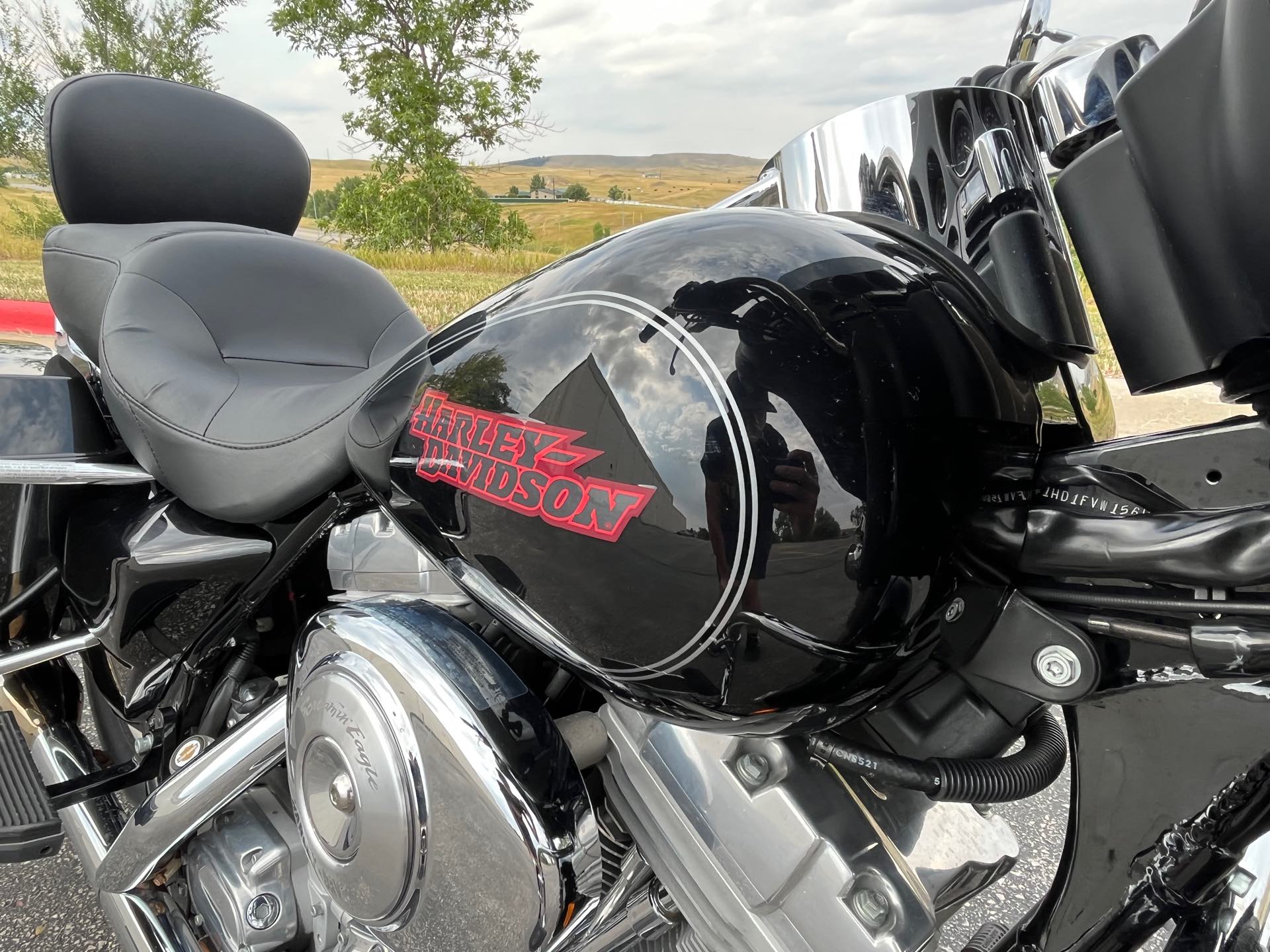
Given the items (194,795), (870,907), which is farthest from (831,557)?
(194,795)

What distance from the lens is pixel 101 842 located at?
1290 mm

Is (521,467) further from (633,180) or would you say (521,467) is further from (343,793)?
(633,180)

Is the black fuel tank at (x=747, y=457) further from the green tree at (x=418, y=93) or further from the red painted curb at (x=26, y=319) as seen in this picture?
the green tree at (x=418, y=93)

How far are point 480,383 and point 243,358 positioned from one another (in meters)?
0.77

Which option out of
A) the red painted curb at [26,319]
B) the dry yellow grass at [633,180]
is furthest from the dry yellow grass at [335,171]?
the red painted curb at [26,319]

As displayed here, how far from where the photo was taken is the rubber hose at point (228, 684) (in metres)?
1.22

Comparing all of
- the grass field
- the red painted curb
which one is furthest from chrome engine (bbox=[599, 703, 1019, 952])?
the red painted curb

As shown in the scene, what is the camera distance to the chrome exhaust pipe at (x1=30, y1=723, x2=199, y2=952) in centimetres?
116

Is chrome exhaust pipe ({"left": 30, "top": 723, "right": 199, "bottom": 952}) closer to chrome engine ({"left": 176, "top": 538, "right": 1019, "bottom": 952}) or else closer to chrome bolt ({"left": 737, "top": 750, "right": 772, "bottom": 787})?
chrome engine ({"left": 176, "top": 538, "right": 1019, "bottom": 952})

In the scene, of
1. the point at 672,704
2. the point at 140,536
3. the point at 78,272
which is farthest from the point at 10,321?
the point at 672,704

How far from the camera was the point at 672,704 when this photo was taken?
0.68 m

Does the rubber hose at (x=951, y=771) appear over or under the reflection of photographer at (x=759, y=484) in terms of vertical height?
under

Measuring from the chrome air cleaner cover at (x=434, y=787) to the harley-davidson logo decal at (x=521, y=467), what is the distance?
172 mm

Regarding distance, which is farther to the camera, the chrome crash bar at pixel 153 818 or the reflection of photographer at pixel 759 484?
the chrome crash bar at pixel 153 818
